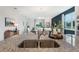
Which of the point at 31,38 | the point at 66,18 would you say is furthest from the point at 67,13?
the point at 31,38

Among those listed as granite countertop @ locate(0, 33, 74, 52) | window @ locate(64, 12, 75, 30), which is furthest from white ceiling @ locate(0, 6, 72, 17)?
granite countertop @ locate(0, 33, 74, 52)

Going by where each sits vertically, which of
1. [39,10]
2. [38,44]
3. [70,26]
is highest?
[39,10]

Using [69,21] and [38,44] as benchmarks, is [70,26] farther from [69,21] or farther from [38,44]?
[38,44]

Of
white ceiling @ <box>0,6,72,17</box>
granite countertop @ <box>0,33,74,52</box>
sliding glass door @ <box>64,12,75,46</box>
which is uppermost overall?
white ceiling @ <box>0,6,72,17</box>

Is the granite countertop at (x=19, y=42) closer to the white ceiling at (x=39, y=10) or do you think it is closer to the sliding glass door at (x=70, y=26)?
the sliding glass door at (x=70, y=26)

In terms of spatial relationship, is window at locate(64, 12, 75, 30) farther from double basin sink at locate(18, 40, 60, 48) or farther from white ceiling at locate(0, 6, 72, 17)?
double basin sink at locate(18, 40, 60, 48)

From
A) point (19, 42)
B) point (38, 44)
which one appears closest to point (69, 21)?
point (38, 44)

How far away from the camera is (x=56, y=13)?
1837 mm

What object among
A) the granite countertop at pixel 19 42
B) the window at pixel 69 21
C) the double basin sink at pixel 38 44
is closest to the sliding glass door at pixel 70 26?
the window at pixel 69 21

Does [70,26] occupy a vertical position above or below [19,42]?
above

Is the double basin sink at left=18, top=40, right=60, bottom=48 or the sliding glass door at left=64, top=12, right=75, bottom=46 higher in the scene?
the sliding glass door at left=64, top=12, right=75, bottom=46
